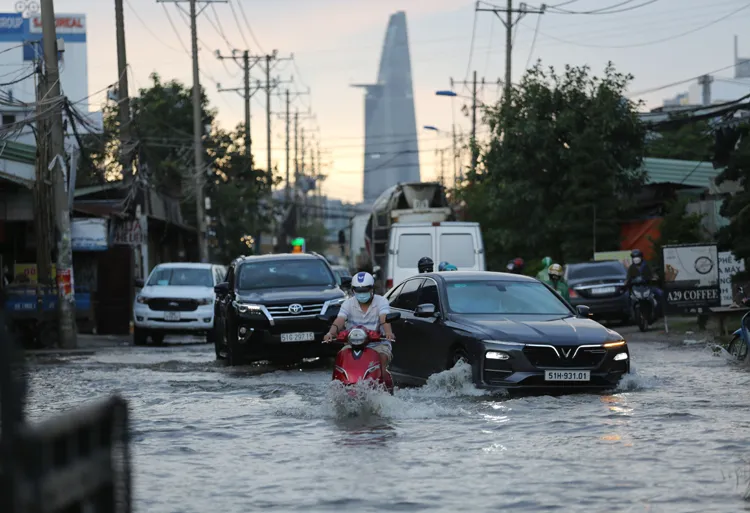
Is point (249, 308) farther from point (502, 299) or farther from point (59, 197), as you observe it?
point (59, 197)

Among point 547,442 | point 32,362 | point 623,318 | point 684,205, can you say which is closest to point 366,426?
point 547,442

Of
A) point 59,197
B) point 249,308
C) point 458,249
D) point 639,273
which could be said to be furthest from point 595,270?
point 249,308

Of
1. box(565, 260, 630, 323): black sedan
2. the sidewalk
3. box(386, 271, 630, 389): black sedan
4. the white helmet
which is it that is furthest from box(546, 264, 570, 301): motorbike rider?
box(565, 260, 630, 323): black sedan

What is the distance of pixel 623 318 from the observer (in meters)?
33.9

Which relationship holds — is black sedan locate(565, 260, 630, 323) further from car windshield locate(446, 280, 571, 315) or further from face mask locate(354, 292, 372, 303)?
face mask locate(354, 292, 372, 303)

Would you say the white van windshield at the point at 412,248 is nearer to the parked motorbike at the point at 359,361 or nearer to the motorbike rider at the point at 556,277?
the motorbike rider at the point at 556,277

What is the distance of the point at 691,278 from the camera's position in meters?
28.3

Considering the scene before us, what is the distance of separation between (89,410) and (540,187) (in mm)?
40713

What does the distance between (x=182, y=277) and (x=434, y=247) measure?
7576 mm

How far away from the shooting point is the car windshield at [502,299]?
15.9 metres

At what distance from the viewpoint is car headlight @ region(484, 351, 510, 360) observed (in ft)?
47.3

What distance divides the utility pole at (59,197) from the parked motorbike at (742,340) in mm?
13889

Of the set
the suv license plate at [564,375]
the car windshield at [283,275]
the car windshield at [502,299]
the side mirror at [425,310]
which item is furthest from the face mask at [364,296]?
the car windshield at [283,275]

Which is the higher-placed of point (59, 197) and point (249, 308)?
point (59, 197)
